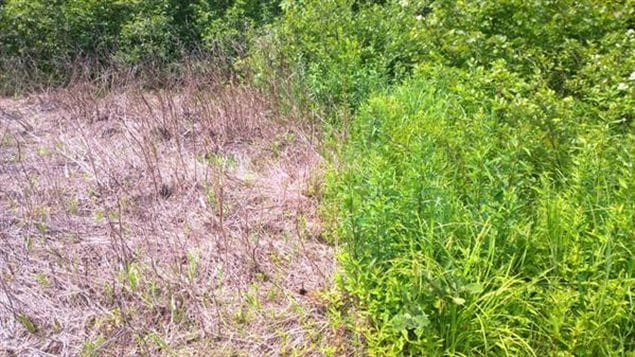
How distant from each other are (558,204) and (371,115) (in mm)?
1376

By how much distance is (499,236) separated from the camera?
6.35 feet

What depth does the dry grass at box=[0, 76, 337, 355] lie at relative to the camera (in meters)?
2.06

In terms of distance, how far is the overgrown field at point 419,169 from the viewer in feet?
5.75

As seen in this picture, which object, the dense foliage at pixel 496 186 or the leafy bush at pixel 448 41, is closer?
the dense foliage at pixel 496 186

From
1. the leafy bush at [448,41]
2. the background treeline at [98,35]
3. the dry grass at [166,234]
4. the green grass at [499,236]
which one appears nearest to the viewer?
the green grass at [499,236]

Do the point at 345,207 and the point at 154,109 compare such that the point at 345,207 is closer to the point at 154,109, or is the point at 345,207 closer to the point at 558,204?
the point at 558,204

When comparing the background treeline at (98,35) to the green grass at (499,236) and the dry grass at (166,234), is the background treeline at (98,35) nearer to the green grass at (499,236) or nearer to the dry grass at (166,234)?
the dry grass at (166,234)

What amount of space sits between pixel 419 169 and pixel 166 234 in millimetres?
1350

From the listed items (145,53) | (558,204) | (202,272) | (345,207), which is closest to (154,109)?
(145,53)

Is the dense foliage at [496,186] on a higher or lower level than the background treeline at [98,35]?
lower

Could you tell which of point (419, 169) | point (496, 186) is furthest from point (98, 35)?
point (496, 186)

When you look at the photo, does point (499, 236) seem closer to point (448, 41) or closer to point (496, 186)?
point (496, 186)

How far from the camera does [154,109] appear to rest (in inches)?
179

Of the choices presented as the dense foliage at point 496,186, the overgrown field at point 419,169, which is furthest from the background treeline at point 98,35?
the dense foliage at point 496,186
